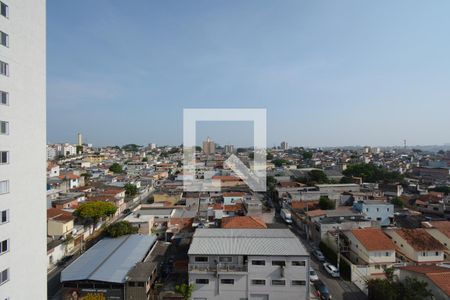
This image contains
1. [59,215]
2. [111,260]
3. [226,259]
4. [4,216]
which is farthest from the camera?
[59,215]

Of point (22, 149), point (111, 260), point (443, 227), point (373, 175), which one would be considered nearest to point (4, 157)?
point (22, 149)

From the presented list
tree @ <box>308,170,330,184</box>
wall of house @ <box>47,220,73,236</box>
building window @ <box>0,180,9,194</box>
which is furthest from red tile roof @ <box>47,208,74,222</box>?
tree @ <box>308,170,330,184</box>

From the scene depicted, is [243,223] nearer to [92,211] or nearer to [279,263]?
[279,263]

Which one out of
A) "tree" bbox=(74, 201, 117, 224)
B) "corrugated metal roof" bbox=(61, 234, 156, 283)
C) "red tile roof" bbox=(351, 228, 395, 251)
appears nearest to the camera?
"corrugated metal roof" bbox=(61, 234, 156, 283)

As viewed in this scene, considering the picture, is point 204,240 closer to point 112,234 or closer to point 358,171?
point 112,234

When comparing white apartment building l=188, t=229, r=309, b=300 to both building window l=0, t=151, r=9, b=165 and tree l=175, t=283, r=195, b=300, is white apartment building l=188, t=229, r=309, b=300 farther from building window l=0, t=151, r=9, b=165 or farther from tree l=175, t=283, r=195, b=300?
building window l=0, t=151, r=9, b=165

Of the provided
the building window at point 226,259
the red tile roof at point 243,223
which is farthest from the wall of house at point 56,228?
the building window at point 226,259

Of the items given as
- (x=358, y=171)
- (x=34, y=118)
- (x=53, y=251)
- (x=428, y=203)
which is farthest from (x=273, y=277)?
(x=358, y=171)
